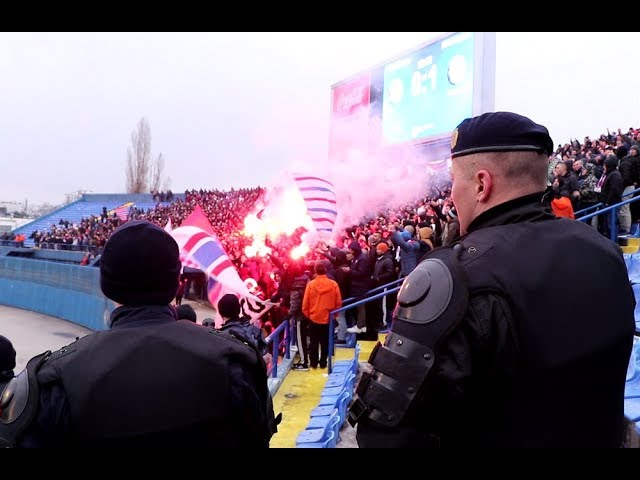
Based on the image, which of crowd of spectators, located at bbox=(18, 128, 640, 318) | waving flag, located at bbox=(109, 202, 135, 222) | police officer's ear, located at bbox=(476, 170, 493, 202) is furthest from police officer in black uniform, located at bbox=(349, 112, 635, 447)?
waving flag, located at bbox=(109, 202, 135, 222)

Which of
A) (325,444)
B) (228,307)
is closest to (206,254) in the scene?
(228,307)

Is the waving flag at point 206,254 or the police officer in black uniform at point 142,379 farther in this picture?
the waving flag at point 206,254

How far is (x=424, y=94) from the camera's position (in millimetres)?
23297

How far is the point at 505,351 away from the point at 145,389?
96cm

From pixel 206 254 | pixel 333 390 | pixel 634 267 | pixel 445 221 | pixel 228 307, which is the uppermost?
pixel 445 221

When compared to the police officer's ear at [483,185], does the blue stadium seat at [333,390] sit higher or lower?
lower

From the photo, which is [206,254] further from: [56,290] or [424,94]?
[424,94]

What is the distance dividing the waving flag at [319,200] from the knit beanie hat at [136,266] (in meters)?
11.1

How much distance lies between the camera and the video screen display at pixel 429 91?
2102 centimetres

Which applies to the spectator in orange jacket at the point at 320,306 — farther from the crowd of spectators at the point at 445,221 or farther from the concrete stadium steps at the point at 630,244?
the concrete stadium steps at the point at 630,244

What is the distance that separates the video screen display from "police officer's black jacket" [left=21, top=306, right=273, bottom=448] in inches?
760

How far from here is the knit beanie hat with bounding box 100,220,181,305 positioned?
169 centimetres

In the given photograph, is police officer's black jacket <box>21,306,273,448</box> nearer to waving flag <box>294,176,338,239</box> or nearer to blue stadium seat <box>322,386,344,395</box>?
blue stadium seat <box>322,386,344,395</box>

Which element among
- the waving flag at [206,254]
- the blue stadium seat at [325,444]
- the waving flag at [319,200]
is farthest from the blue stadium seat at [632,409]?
the waving flag at [319,200]
